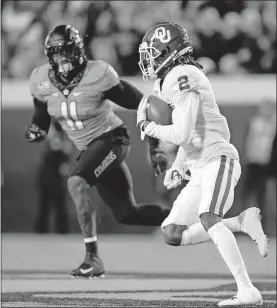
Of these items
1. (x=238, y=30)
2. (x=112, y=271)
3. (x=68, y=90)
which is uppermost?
(x=238, y=30)

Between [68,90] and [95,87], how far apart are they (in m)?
0.11

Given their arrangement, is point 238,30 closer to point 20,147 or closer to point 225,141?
point 20,147

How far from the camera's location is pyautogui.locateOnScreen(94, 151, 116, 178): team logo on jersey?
3.61m

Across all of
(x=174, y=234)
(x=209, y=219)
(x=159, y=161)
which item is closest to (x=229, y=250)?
(x=209, y=219)

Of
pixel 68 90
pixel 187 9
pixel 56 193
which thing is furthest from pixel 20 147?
pixel 68 90

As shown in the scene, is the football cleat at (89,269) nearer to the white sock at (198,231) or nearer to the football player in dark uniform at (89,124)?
the football player in dark uniform at (89,124)

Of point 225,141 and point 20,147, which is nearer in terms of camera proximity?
point 225,141

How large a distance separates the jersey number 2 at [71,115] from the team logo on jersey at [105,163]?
17cm

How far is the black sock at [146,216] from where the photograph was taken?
372 cm

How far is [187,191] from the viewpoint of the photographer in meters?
3.06

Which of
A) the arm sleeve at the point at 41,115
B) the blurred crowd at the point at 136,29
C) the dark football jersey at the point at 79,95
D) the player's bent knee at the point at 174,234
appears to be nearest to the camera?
the player's bent knee at the point at 174,234

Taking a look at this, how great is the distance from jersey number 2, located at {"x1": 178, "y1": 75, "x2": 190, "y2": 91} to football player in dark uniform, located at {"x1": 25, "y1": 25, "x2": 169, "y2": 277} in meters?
0.61

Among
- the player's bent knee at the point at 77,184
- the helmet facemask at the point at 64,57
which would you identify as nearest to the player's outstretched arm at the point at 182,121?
the helmet facemask at the point at 64,57

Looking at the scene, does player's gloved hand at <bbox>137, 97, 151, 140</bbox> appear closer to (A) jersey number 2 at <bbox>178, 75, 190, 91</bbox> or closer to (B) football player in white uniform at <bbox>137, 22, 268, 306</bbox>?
(B) football player in white uniform at <bbox>137, 22, 268, 306</bbox>
